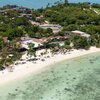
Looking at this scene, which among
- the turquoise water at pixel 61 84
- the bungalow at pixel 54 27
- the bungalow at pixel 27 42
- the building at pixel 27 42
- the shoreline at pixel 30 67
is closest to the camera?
the turquoise water at pixel 61 84

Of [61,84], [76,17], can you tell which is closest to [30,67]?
[61,84]

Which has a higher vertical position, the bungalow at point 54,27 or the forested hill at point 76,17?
the forested hill at point 76,17

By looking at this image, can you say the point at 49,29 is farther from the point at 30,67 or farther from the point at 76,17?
the point at 30,67

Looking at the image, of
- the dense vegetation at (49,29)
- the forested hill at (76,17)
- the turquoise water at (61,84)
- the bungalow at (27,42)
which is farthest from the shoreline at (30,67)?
the forested hill at (76,17)

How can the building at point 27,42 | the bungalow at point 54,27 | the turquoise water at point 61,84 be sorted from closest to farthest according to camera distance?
the turquoise water at point 61,84 → the building at point 27,42 → the bungalow at point 54,27

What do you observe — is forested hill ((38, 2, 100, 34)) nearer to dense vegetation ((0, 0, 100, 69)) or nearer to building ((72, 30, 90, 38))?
dense vegetation ((0, 0, 100, 69))

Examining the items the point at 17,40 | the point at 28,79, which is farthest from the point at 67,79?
the point at 17,40

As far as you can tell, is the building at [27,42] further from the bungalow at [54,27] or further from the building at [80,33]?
the building at [80,33]

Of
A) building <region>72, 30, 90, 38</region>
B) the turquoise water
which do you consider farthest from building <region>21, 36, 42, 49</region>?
building <region>72, 30, 90, 38</region>
